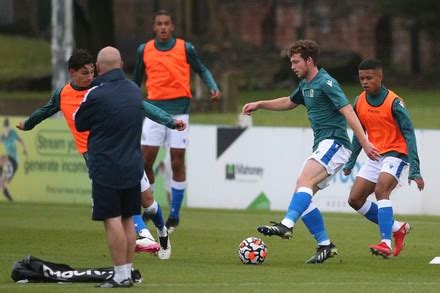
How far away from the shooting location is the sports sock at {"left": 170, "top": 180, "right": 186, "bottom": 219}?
730 inches

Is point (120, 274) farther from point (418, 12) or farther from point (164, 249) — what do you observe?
point (418, 12)

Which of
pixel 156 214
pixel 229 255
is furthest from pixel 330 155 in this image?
pixel 156 214

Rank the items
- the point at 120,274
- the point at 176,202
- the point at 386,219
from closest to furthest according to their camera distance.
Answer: the point at 120,274 < the point at 386,219 < the point at 176,202

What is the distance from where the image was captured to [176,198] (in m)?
18.8

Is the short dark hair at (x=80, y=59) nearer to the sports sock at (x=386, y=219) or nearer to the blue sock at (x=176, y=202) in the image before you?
the sports sock at (x=386, y=219)

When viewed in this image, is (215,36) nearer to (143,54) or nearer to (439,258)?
(143,54)

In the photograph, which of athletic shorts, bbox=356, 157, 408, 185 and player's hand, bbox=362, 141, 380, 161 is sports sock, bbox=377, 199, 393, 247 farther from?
player's hand, bbox=362, 141, 380, 161

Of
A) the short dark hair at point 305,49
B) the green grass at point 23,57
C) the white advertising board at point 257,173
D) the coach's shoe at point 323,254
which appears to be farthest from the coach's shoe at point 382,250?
the green grass at point 23,57

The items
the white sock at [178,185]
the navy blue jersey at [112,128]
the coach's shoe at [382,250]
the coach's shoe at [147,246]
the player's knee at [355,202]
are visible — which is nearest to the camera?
the navy blue jersey at [112,128]

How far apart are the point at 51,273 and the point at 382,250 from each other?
3862 millimetres

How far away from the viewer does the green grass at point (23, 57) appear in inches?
1908

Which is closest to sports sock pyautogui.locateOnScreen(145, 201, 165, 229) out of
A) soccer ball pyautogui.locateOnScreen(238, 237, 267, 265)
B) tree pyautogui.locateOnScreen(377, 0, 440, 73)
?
soccer ball pyautogui.locateOnScreen(238, 237, 267, 265)

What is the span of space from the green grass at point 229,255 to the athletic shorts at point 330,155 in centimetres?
95

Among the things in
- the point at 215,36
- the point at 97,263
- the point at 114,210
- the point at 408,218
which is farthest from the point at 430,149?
the point at 215,36
